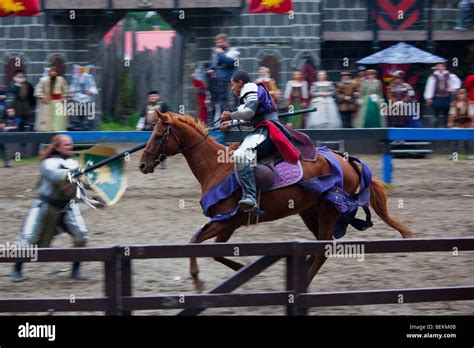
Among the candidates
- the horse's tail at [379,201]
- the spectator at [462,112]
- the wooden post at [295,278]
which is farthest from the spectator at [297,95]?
the wooden post at [295,278]

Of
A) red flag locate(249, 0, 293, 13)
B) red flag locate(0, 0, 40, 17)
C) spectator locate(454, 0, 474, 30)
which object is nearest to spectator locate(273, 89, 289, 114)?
red flag locate(249, 0, 293, 13)

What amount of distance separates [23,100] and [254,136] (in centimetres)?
930

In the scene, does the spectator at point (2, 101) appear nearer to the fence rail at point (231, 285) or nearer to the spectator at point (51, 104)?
the spectator at point (51, 104)

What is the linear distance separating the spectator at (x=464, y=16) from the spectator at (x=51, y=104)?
32.7ft

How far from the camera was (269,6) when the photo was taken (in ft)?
65.6

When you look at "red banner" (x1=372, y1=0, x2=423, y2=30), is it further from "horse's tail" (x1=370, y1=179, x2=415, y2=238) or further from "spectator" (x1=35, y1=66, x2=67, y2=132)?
"horse's tail" (x1=370, y1=179, x2=415, y2=238)

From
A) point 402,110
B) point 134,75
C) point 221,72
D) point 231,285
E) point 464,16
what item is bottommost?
point 231,285

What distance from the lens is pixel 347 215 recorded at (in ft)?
33.6

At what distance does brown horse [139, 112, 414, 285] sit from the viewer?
993cm

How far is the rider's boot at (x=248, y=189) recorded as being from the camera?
958 cm

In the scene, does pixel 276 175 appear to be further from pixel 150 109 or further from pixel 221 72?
pixel 150 109

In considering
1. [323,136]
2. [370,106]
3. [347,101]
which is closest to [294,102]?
[347,101]

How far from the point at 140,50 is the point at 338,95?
7607 mm
